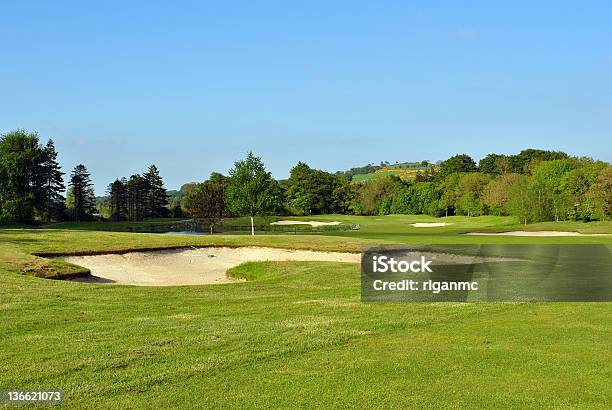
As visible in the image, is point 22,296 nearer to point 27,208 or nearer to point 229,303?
point 229,303

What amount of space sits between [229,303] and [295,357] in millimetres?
6468

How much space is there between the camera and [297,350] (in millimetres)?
10055

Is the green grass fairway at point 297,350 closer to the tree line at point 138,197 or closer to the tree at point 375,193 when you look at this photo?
the tree line at point 138,197

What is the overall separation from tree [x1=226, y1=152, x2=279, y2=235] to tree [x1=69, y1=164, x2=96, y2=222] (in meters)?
51.0

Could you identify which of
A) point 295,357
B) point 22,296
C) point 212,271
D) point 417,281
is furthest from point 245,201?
point 295,357

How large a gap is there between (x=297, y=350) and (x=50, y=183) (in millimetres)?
95472

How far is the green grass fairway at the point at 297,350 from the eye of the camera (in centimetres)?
757

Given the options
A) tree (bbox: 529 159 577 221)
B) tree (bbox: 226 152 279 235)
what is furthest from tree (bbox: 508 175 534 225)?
tree (bbox: 226 152 279 235)

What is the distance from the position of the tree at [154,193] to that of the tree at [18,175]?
3537 centimetres

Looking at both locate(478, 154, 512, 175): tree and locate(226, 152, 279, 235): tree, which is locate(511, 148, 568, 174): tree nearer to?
locate(478, 154, 512, 175): tree

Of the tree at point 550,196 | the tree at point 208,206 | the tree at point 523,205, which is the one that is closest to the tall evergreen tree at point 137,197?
the tree at point 208,206

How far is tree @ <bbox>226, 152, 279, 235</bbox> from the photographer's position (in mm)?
61375

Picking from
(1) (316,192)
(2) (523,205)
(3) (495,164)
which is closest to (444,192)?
(1) (316,192)

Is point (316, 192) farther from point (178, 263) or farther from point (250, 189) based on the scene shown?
point (178, 263)
